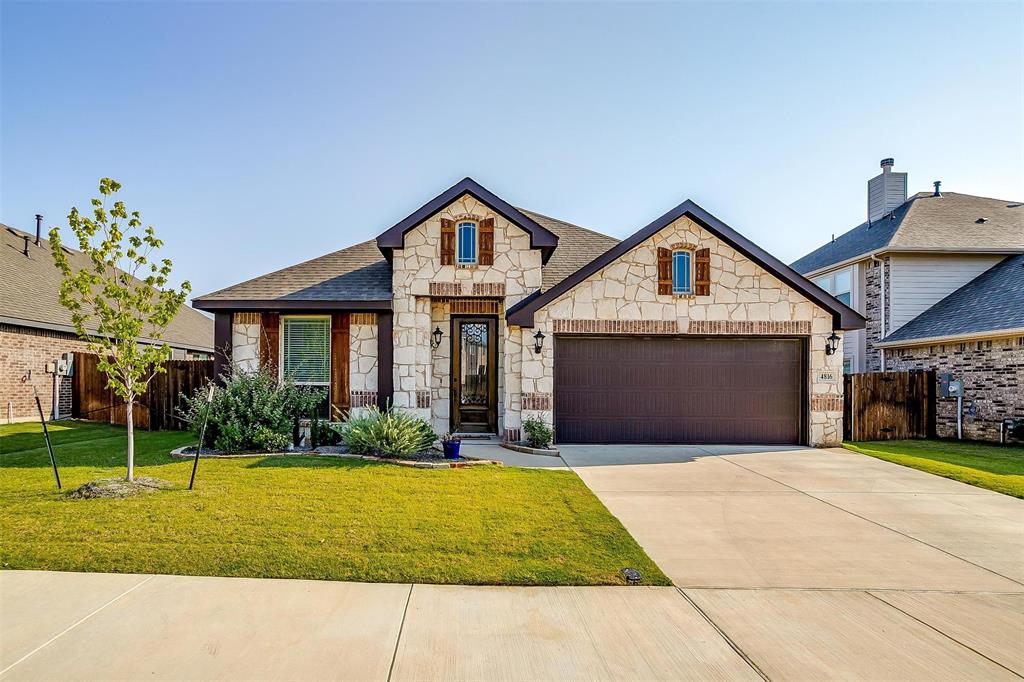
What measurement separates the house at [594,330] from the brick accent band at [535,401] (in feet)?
0.14

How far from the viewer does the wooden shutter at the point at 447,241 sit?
11.8 metres

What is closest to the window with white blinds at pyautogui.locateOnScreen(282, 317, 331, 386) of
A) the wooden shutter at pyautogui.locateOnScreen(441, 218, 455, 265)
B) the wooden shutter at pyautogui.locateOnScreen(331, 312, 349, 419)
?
the wooden shutter at pyautogui.locateOnScreen(331, 312, 349, 419)

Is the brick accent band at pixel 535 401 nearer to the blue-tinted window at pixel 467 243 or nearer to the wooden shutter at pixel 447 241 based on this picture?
the blue-tinted window at pixel 467 243

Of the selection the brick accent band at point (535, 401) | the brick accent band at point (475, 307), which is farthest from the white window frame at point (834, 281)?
the brick accent band at point (475, 307)

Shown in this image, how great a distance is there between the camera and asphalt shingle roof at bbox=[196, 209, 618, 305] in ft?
38.1

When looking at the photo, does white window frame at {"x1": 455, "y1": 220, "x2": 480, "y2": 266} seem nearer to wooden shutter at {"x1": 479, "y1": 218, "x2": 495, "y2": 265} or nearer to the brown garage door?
wooden shutter at {"x1": 479, "y1": 218, "x2": 495, "y2": 265}

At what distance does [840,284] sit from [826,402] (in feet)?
33.0

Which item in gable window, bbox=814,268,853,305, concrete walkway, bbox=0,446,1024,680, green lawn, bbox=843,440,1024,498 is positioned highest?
gable window, bbox=814,268,853,305

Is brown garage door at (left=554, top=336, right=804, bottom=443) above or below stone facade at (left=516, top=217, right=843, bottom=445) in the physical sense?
below

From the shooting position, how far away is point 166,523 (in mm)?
5406

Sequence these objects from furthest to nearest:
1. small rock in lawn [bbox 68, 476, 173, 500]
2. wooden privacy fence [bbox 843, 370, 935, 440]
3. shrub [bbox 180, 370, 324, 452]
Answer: wooden privacy fence [bbox 843, 370, 935, 440] < shrub [bbox 180, 370, 324, 452] < small rock in lawn [bbox 68, 476, 173, 500]

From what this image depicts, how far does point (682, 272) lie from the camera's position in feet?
38.4

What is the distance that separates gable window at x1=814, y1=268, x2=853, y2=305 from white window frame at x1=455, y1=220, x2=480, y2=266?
47.7ft

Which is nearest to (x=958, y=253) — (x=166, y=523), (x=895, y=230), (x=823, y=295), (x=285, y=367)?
(x=895, y=230)
